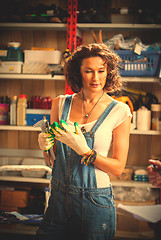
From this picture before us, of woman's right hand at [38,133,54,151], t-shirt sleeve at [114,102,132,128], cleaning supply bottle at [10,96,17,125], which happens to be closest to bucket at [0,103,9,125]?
cleaning supply bottle at [10,96,17,125]

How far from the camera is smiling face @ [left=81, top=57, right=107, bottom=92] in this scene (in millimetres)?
1535

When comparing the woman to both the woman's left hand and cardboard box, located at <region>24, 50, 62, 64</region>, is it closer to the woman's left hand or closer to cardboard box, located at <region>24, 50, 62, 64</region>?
the woman's left hand

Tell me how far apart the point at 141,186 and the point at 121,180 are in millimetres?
193

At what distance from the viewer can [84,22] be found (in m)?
2.78

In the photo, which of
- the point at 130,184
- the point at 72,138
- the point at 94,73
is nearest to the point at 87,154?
the point at 72,138

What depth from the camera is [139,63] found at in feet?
8.89

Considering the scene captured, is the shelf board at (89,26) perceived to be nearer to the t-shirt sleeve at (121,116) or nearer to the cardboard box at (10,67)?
the cardboard box at (10,67)

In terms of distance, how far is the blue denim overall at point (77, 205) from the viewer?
55.0 inches

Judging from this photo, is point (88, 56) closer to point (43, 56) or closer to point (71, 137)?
point (71, 137)

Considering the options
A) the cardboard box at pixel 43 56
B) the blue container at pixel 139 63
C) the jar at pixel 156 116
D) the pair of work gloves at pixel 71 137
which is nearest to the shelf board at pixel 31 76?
the cardboard box at pixel 43 56

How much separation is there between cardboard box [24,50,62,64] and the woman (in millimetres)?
1229

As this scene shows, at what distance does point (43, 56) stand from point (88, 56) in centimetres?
137

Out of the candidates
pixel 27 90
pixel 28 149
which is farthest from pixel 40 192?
pixel 27 90

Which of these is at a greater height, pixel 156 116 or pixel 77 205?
pixel 156 116
